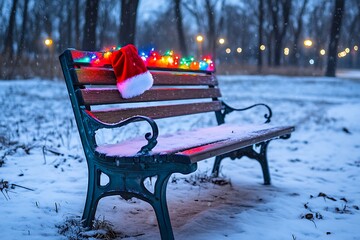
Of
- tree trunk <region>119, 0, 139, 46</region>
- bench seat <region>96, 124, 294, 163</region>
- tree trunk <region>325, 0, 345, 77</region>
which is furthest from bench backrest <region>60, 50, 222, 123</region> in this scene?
tree trunk <region>325, 0, 345, 77</region>

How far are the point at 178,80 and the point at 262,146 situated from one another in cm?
106

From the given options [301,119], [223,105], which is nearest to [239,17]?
[301,119]

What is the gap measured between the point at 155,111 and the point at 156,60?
0.53m

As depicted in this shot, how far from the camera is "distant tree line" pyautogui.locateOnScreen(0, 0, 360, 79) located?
1465 centimetres

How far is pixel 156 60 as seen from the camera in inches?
149

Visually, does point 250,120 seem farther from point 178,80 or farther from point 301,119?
point 178,80

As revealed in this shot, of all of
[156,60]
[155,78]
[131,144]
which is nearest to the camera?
[131,144]

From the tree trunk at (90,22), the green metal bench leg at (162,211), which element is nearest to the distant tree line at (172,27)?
the tree trunk at (90,22)

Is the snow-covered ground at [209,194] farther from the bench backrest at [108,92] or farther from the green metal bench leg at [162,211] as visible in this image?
the bench backrest at [108,92]

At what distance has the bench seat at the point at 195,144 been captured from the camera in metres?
2.39

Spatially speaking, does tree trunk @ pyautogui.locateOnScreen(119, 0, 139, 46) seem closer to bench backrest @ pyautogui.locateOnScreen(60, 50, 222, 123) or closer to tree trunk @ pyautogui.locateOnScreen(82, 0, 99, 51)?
tree trunk @ pyautogui.locateOnScreen(82, 0, 99, 51)

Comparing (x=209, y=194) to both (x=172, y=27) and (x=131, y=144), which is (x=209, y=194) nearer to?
(x=131, y=144)

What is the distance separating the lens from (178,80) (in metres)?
4.05

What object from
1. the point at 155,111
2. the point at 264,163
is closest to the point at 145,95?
the point at 155,111
